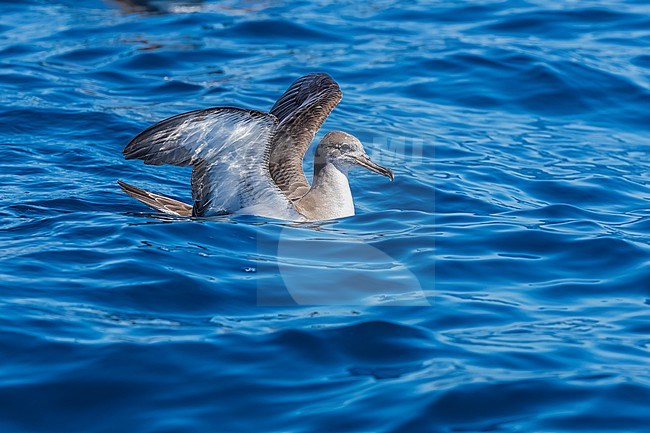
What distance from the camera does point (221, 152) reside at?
336 inches

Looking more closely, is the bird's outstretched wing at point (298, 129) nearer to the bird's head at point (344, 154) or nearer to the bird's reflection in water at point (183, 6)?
the bird's head at point (344, 154)

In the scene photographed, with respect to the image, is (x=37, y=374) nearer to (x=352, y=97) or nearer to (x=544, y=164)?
(x=544, y=164)

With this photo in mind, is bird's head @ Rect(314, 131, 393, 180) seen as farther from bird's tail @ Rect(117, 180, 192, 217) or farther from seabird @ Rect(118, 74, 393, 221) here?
bird's tail @ Rect(117, 180, 192, 217)

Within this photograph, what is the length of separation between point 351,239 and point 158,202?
1670 mm

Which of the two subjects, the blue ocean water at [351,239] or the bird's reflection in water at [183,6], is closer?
the blue ocean water at [351,239]

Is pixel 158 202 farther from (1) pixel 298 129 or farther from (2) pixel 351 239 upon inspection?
(2) pixel 351 239

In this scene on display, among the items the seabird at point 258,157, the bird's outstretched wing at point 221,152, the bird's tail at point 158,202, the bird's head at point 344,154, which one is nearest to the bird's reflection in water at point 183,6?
the seabird at point 258,157

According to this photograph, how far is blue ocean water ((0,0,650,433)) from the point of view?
5.85 m

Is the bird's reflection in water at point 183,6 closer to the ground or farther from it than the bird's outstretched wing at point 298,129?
farther from it

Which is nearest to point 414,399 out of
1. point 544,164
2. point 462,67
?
point 544,164

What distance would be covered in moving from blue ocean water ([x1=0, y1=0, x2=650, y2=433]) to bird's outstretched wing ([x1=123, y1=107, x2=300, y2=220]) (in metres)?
0.25

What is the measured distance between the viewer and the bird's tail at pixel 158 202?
9.02m

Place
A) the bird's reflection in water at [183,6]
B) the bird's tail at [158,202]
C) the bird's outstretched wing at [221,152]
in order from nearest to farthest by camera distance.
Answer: the bird's outstretched wing at [221,152] < the bird's tail at [158,202] < the bird's reflection in water at [183,6]

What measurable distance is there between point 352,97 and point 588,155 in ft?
9.79
